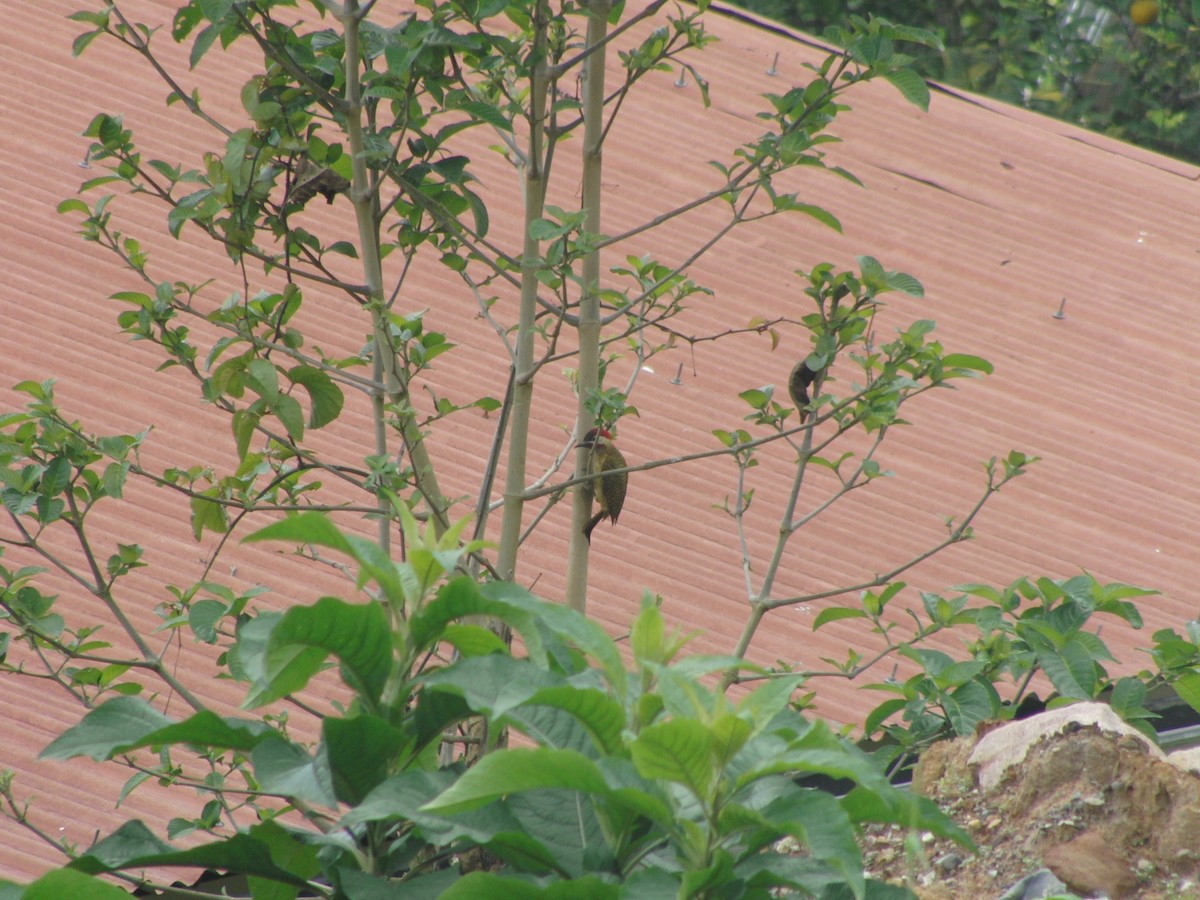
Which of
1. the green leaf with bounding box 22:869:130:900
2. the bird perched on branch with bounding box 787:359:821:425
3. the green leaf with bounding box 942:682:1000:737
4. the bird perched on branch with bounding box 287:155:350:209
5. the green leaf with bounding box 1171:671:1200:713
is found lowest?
the green leaf with bounding box 22:869:130:900

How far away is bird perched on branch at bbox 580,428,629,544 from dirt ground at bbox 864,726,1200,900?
2.52ft

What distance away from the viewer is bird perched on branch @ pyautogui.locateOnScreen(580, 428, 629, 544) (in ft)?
8.29

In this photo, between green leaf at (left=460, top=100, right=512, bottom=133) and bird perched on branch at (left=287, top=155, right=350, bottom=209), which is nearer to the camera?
green leaf at (left=460, top=100, right=512, bottom=133)

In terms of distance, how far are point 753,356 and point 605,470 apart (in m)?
2.89

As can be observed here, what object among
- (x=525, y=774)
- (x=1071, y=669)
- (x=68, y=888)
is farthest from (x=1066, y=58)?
(x=68, y=888)

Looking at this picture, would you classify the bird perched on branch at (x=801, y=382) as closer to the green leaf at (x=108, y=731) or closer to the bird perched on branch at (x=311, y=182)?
the bird perched on branch at (x=311, y=182)

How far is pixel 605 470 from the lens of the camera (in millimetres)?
2525

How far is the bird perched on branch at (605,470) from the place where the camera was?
8.29 ft

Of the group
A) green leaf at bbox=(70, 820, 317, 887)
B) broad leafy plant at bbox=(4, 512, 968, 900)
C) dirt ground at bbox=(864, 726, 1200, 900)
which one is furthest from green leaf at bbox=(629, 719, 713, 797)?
dirt ground at bbox=(864, 726, 1200, 900)

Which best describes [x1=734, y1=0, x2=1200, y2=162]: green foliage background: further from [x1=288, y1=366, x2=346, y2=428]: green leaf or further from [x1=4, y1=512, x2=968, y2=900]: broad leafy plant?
[x1=4, y1=512, x2=968, y2=900]: broad leafy plant

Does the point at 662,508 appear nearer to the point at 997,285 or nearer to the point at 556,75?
the point at 556,75

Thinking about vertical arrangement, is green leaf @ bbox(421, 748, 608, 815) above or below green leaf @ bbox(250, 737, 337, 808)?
above

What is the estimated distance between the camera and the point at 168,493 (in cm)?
383

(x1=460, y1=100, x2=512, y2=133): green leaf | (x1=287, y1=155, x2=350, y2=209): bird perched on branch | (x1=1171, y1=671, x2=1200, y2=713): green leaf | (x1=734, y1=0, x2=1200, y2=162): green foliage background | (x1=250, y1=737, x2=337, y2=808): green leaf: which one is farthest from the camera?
(x1=734, y1=0, x2=1200, y2=162): green foliage background
